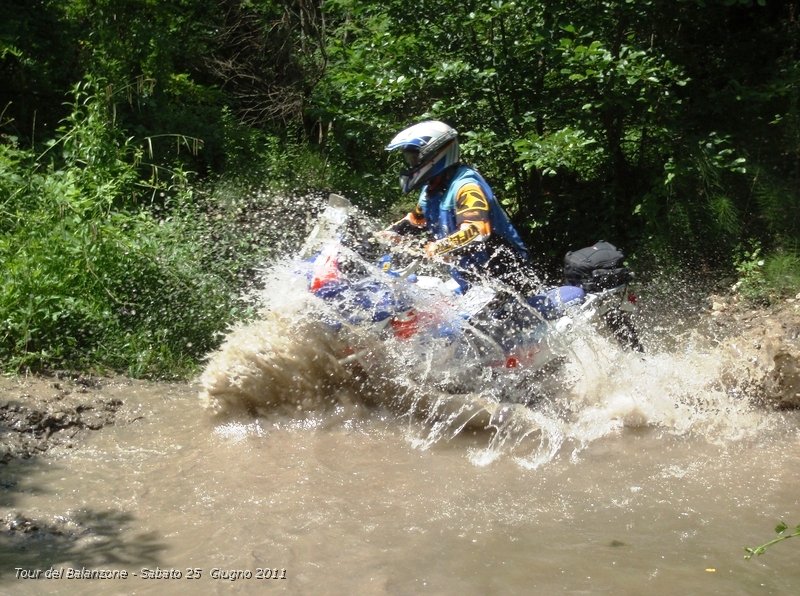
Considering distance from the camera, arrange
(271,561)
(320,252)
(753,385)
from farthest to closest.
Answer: (753,385)
(320,252)
(271,561)

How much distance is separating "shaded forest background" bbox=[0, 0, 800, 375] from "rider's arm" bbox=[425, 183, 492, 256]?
7.34 feet

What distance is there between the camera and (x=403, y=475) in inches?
204

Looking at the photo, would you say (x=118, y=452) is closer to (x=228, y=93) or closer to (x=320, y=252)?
(x=320, y=252)

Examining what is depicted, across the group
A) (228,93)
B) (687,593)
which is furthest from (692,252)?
(228,93)

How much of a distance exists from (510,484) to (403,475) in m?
0.61

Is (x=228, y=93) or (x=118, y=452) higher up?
(x=228, y=93)

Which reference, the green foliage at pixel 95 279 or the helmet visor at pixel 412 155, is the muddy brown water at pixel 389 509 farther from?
the helmet visor at pixel 412 155

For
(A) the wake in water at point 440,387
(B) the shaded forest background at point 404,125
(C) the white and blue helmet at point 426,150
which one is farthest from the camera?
(B) the shaded forest background at point 404,125

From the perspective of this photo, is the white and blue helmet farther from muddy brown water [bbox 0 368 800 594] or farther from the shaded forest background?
the shaded forest background

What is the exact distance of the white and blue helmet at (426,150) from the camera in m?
Result: 6.14

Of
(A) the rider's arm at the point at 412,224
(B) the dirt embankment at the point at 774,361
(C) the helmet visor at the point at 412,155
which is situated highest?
(C) the helmet visor at the point at 412,155

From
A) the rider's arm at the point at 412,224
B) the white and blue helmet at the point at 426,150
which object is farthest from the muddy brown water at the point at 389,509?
the white and blue helmet at the point at 426,150

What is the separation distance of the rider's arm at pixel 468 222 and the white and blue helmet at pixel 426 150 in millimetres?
274

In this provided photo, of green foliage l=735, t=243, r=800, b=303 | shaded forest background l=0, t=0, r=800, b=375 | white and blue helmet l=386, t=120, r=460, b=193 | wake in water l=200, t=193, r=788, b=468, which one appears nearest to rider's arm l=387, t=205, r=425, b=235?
white and blue helmet l=386, t=120, r=460, b=193
